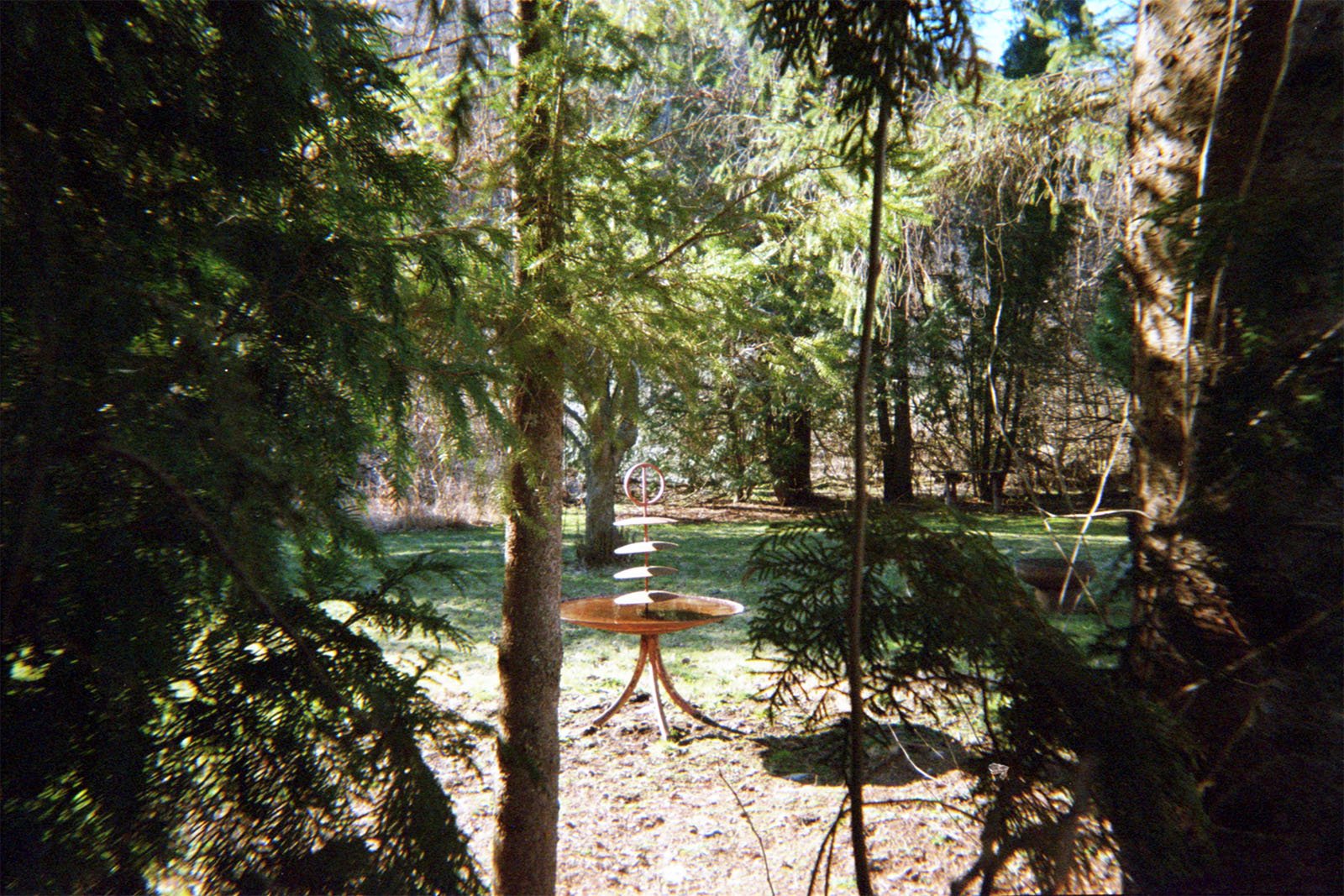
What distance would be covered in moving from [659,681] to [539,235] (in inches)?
137

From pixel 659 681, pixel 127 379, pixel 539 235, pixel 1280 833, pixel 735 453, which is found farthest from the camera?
pixel 735 453

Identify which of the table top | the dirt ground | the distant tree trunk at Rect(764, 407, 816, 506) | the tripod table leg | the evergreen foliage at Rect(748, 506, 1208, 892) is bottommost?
the dirt ground

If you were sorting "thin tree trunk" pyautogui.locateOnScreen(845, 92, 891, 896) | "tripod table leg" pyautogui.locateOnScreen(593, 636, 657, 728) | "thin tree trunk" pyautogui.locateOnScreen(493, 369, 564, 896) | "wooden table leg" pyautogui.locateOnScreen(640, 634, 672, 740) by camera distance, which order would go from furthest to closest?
"tripod table leg" pyautogui.locateOnScreen(593, 636, 657, 728), "wooden table leg" pyautogui.locateOnScreen(640, 634, 672, 740), "thin tree trunk" pyautogui.locateOnScreen(493, 369, 564, 896), "thin tree trunk" pyautogui.locateOnScreen(845, 92, 891, 896)

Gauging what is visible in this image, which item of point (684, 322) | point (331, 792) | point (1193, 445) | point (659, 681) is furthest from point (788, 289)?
point (331, 792)

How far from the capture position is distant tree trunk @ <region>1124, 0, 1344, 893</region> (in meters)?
1.43

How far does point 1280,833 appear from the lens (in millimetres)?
1557

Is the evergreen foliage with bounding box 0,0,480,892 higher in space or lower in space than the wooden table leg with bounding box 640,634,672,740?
higher

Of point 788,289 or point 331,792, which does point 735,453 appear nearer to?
point 788,289

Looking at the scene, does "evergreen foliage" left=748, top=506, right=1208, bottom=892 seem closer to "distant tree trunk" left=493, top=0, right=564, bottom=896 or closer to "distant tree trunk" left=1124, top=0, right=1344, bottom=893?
"distant tree trunk" left=1124, top=0, right=1344, bottom=893

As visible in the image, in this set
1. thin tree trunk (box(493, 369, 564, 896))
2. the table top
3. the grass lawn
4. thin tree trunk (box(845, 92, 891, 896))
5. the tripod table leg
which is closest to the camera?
thin tree trunk (box(845, 92, 891, 896))

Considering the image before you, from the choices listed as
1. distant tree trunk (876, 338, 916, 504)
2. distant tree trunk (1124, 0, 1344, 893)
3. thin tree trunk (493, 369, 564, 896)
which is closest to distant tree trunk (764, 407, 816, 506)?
distant tree trunk (876, 338, 916, 504)

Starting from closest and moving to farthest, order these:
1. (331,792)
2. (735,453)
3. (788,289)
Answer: (331,792)
(788,289)
(735,453)

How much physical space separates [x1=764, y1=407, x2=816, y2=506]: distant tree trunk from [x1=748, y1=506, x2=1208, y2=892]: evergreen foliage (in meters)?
12.5

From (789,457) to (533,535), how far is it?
37.4 feet
